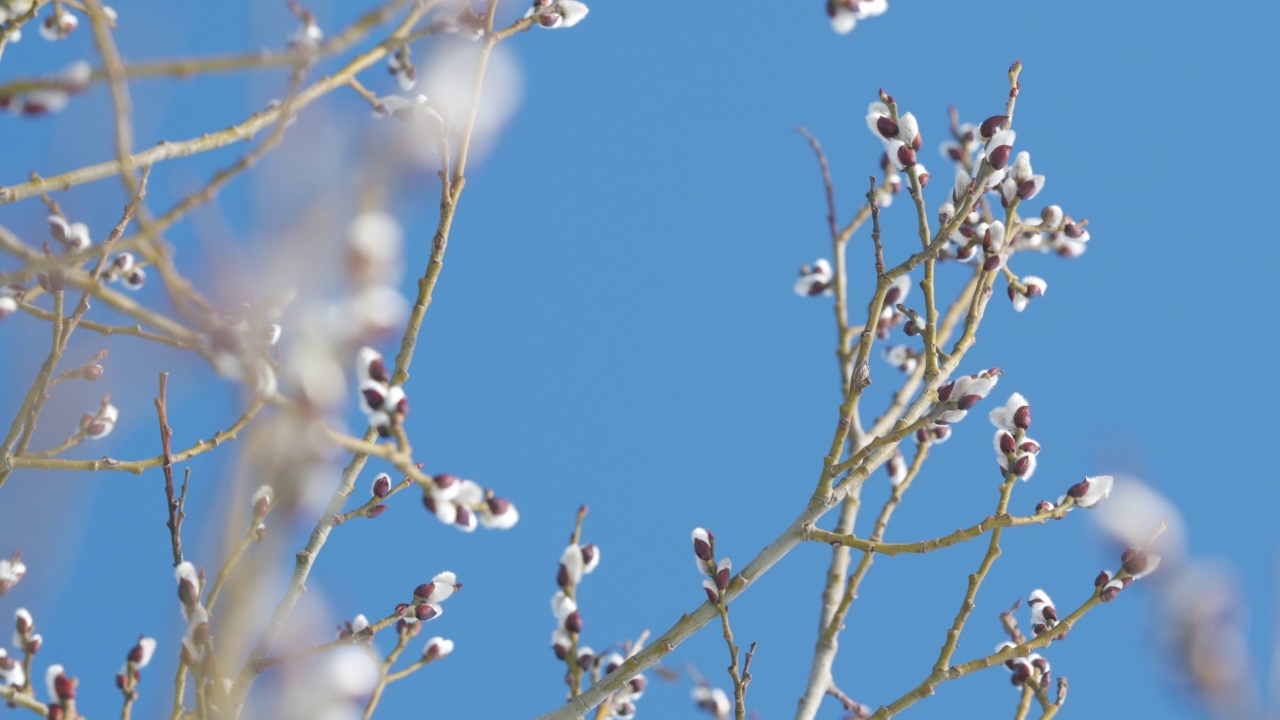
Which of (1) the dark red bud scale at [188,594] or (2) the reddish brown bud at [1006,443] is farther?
(2) the reddish brown bud at [1006,443]

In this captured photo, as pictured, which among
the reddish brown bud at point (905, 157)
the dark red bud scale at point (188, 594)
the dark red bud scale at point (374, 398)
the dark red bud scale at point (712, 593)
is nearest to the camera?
the dark red bud scale at point (374, 398)

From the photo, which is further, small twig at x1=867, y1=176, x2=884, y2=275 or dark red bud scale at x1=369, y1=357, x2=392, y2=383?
small twig at x1=867, y1=176, x2=884, y2=275

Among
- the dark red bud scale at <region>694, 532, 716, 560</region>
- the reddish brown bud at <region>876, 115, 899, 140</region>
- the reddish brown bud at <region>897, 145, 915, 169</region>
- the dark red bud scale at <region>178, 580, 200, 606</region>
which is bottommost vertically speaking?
the dark red bud scale at <region>178, 580, 200, 606</region>

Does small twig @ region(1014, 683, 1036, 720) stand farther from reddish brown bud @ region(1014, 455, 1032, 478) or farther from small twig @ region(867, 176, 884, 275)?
small twig @ region(867, 176, 884, 275)

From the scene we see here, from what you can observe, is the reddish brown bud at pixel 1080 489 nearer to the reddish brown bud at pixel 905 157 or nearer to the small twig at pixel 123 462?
the reddish brown bud at pixel 905 157

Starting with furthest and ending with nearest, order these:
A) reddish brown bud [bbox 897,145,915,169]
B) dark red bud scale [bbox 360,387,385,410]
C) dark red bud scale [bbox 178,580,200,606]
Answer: reddish brown bud [bbox 897,145,915,169] < dark red bud scale [bbox 178,580,200,606] < dark red bud scale [bbox 360,387,385,410]

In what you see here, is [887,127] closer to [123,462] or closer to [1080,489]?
[1080,489]

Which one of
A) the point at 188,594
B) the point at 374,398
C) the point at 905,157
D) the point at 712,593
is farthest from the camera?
the point at 905,157

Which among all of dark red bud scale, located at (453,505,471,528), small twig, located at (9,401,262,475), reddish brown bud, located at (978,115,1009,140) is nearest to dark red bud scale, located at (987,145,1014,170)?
reddish brown bud, located at (978,115,1009,140)

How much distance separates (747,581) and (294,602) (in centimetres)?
74

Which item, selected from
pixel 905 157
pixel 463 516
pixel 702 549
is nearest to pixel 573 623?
pixel 702 549

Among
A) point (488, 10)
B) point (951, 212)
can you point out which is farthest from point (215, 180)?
point (951, 212)

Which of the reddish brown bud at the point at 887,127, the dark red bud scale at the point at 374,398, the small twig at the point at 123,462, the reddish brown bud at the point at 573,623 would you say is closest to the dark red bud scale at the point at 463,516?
the dark red bud scale at the point at 374,398

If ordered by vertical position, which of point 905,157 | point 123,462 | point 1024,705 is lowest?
point 1024,705
